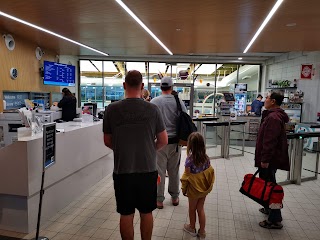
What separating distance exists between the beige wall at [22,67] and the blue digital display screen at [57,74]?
0.18 metres

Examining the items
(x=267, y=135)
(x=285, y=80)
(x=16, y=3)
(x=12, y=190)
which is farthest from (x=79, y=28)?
(x=285, y=80)

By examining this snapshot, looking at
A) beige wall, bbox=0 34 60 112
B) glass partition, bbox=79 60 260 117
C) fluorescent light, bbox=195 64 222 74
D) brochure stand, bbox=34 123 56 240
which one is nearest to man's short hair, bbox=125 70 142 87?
brochure stand, bbox=34 123 56 240

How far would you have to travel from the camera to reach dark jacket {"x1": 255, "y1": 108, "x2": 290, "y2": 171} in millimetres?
2598

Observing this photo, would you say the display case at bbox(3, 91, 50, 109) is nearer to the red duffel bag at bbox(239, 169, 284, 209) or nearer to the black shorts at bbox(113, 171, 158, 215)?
the black shorts at bbox(113, 171, 158, 215)

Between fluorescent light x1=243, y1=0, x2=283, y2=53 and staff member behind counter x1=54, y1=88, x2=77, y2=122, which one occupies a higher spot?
fluorescent light x1=243, y1=0, x2=283, y2=53

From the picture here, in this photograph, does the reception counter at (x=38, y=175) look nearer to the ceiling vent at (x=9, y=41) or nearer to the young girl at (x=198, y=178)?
the young girl at (x=198, y=178)

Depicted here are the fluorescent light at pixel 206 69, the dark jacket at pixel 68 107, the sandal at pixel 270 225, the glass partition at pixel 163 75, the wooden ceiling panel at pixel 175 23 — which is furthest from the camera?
the fluorescent light at pixel 206 69

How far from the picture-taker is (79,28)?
483 centimetres

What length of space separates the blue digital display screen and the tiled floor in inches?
182

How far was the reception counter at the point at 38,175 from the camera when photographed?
2.37 m

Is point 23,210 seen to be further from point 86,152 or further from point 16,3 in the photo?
point 16,3

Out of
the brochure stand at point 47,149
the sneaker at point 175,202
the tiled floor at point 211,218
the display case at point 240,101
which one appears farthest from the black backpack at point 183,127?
the display case at point 240,101

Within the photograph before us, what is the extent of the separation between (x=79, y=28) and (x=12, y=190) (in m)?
3.46

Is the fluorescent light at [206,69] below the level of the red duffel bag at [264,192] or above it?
above
